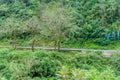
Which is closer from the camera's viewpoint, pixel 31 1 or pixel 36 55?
pixel 36 55

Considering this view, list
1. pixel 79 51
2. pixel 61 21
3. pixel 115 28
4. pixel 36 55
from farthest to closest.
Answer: pixel 115 28, pixel 79 51, pixel 61 21, pixel 36 55

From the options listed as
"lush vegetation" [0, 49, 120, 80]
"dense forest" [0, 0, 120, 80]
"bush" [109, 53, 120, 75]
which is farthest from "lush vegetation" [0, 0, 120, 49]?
"bush" [109, 53, 120, 75]

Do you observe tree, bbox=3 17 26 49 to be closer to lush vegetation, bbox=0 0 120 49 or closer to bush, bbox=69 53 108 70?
lush vegetation, bbox=0 0 120 49

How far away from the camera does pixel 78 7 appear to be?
41.6 m

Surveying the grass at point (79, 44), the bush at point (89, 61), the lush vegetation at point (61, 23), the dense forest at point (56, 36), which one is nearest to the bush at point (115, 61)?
the dense forest at point (56, 36)

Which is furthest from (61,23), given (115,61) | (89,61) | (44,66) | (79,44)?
(115,61)

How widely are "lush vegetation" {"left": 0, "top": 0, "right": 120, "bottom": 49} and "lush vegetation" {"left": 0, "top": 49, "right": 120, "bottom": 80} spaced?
10.5 feet

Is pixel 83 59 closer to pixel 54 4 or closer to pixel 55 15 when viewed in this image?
pixel 55 15

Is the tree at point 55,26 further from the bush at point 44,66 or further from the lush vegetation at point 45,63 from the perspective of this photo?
the bush at point 44,66

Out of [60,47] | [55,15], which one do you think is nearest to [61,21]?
[55,15]

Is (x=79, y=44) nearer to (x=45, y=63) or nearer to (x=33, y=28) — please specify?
(x=33, y=28)

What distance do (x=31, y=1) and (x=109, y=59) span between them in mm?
17851

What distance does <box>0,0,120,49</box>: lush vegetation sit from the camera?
33250 mm

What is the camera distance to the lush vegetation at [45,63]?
26.9m
